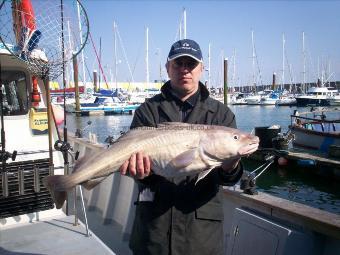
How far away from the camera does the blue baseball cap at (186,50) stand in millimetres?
2978

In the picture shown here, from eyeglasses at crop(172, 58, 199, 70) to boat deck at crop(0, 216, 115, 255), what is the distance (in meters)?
2.89

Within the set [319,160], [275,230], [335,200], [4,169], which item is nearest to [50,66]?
[4,169]

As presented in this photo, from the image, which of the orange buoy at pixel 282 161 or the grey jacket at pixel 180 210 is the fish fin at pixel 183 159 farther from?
the orange buoy at pixel 282 161

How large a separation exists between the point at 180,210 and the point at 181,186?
8.2 inches

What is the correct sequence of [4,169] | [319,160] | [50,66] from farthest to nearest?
[319,160], [50,66], [4,169]

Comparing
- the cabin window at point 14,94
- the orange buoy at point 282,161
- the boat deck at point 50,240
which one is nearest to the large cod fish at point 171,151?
the boat deck at point 50,240

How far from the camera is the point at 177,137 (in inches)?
113

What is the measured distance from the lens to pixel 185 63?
9.98ft

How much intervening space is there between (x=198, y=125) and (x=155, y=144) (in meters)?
0.42

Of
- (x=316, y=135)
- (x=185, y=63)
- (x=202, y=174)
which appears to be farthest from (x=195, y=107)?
(x=316, y=135)

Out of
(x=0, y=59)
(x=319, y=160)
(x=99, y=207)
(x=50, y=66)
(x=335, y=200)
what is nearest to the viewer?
(x=50, y=66)

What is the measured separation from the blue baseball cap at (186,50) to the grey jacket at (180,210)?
0.40 metres

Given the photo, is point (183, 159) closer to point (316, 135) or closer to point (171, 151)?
point (171, 151)

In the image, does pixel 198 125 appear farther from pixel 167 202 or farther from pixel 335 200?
pixel 335 200
